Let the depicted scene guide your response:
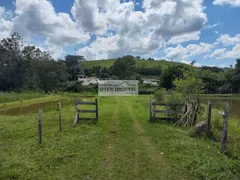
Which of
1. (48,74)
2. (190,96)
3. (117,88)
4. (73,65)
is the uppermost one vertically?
(73,65)

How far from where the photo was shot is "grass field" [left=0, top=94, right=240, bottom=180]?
4.88m

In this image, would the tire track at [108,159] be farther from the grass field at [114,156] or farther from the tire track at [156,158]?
the tire track at [156,158]

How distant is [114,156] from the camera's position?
605 cm

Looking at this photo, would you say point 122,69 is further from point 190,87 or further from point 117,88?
point 190,87

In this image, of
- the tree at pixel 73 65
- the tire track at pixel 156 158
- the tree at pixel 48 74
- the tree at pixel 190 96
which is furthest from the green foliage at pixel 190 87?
the tree at pixel 73 65

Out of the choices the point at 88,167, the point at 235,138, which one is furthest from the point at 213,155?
the point at 88,167

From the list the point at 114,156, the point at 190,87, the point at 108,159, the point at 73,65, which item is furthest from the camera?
the point at 73,65

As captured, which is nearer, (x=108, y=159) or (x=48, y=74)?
(x=108, y=159)

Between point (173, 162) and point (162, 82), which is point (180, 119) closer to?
point (173, 162)

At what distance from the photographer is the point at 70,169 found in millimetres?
5152

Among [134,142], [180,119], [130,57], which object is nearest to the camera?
[134,142]

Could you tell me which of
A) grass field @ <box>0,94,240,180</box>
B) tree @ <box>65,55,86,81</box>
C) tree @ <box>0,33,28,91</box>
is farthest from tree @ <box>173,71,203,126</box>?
tree @ <box>65,55,86,81</box>

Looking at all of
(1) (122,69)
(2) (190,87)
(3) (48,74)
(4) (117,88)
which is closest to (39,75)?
(3) (48,74)

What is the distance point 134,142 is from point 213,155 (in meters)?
2.91
